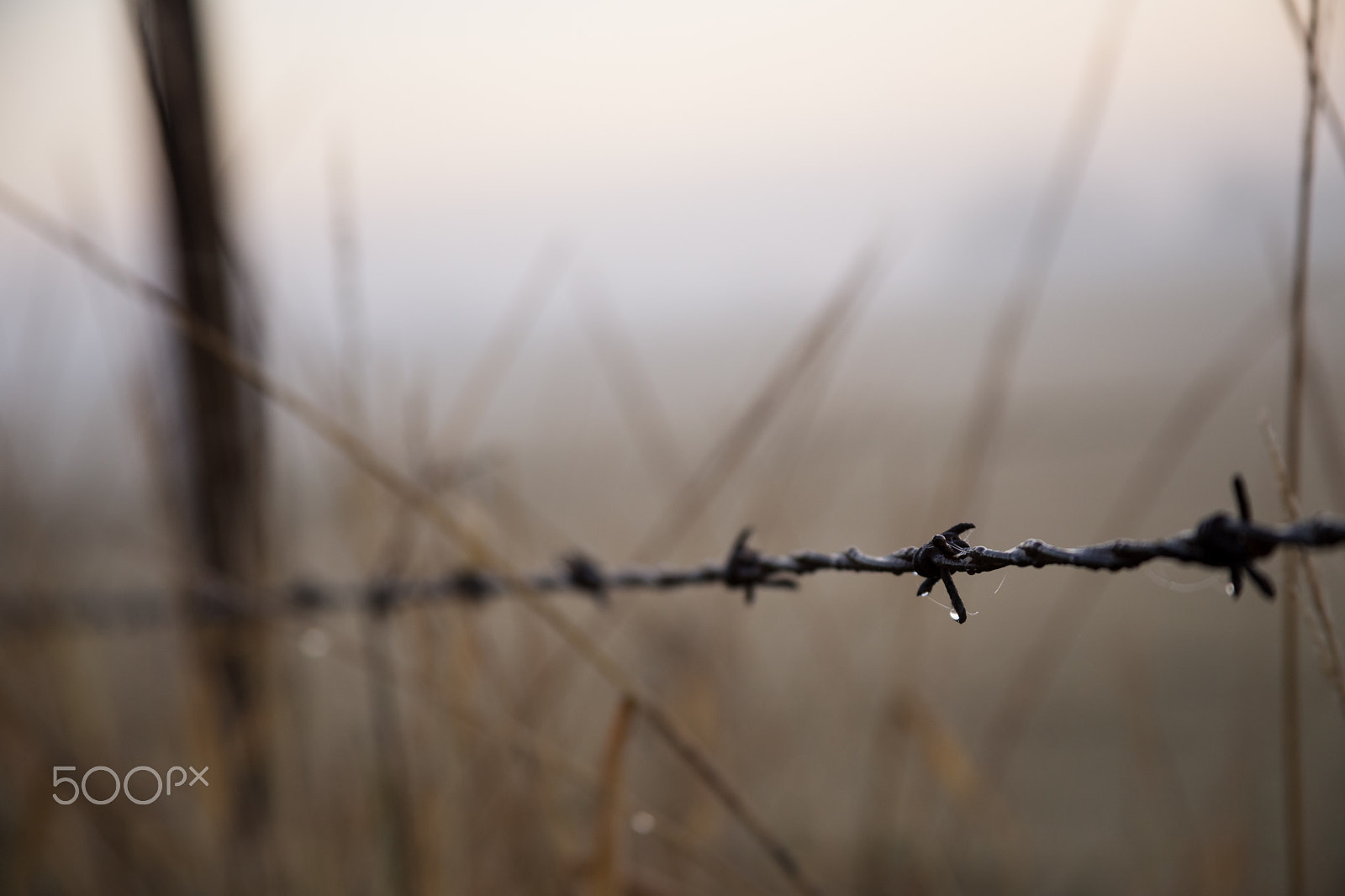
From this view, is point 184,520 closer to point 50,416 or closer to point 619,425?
point 50,416

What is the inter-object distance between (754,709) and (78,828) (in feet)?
3.86

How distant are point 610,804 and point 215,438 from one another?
3.74ft

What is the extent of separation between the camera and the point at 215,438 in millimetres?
1426

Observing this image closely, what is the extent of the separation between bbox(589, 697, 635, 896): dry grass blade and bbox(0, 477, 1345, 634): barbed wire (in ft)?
0.36

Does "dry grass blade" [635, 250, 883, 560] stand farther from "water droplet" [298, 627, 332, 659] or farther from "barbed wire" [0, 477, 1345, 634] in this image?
"water droplet" [298, 627, 332, 659]

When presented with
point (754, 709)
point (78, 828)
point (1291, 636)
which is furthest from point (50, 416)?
point (1291, 636)

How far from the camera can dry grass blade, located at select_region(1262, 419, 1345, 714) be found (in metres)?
0.43

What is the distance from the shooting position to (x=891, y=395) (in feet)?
5.17

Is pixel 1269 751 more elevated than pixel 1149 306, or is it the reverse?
pixel 1149 306

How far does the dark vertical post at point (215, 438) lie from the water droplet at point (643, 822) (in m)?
0.66

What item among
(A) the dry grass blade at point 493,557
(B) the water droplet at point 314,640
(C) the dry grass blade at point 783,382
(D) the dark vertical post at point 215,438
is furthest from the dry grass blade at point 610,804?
(D) the dark vertical post at point 215,438

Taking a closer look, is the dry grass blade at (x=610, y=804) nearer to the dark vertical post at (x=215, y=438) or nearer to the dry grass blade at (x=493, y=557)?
the dry grass blade at (x=493, y=557)

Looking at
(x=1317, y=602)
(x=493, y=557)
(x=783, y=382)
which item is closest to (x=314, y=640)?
(x=493, y=557)

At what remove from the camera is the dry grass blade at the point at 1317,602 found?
43 centimetres
